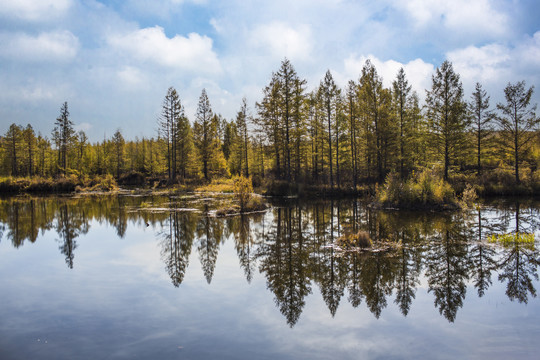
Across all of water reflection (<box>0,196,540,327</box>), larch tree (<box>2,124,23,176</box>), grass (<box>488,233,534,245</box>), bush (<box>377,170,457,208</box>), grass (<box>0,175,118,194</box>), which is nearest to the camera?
water reflection (<box>0,196,540,327</box>)

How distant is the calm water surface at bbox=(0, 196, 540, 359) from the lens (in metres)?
5.92

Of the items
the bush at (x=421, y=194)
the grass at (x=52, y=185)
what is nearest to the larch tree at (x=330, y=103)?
the bush at (x=421, y=194)

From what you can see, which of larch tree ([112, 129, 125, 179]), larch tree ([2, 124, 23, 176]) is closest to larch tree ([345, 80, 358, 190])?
larch tree ([112, 129, 125, 179])

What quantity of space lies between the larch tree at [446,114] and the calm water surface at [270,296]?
25014mm

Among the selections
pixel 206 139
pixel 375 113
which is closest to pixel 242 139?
pixel 206 139

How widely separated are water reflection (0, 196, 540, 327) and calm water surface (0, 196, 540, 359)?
0.21 ft

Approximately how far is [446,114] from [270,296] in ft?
125

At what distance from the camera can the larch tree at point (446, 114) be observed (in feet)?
125

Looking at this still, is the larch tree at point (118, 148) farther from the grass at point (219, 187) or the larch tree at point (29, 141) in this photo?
the grass at point (219, 187)

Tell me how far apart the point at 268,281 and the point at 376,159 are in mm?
35325

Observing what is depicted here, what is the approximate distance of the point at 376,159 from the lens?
1645 inches

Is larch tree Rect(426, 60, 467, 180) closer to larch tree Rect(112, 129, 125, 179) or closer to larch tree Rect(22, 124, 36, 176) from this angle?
larch tree Rect(112, 129, 125, 179)

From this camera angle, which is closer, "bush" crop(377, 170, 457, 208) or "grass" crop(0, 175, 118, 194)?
"bush" crop(377, 170, 457, 208)

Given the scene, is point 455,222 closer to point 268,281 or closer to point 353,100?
point 268,281
